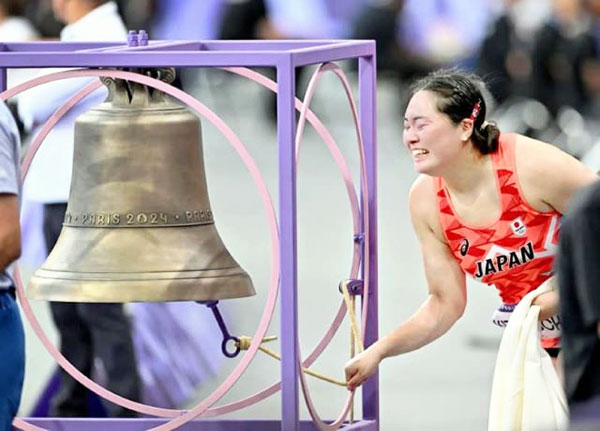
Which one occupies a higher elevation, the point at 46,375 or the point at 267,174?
the point at 267,174

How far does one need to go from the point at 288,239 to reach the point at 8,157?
2.42 ft

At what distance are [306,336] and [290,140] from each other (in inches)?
187

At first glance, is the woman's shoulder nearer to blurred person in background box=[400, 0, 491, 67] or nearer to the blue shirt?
the blue shirt

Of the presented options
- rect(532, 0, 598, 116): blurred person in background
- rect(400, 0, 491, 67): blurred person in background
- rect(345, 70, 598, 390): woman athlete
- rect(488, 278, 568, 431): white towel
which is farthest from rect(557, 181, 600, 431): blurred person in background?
rect(400, 0, 491, 67): blurred person in background

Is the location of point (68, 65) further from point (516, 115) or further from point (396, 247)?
point (516, 115)

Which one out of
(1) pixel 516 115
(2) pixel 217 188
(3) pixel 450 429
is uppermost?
(1) pixel 516 115

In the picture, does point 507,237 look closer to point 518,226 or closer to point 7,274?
point 518,226

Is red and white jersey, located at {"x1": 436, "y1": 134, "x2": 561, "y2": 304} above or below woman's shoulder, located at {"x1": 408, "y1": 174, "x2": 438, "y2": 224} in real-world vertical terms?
below

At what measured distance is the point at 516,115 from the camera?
16.4 m

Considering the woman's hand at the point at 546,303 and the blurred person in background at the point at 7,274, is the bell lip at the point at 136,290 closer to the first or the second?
the blurred person in background at the point at 7,274

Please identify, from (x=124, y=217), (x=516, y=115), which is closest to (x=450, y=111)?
(x=124, y=217)

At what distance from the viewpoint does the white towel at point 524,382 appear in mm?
4508

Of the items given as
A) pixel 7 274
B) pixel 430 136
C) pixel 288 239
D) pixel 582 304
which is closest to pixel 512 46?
pixel 430 136

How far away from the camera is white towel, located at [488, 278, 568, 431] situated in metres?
4.51
